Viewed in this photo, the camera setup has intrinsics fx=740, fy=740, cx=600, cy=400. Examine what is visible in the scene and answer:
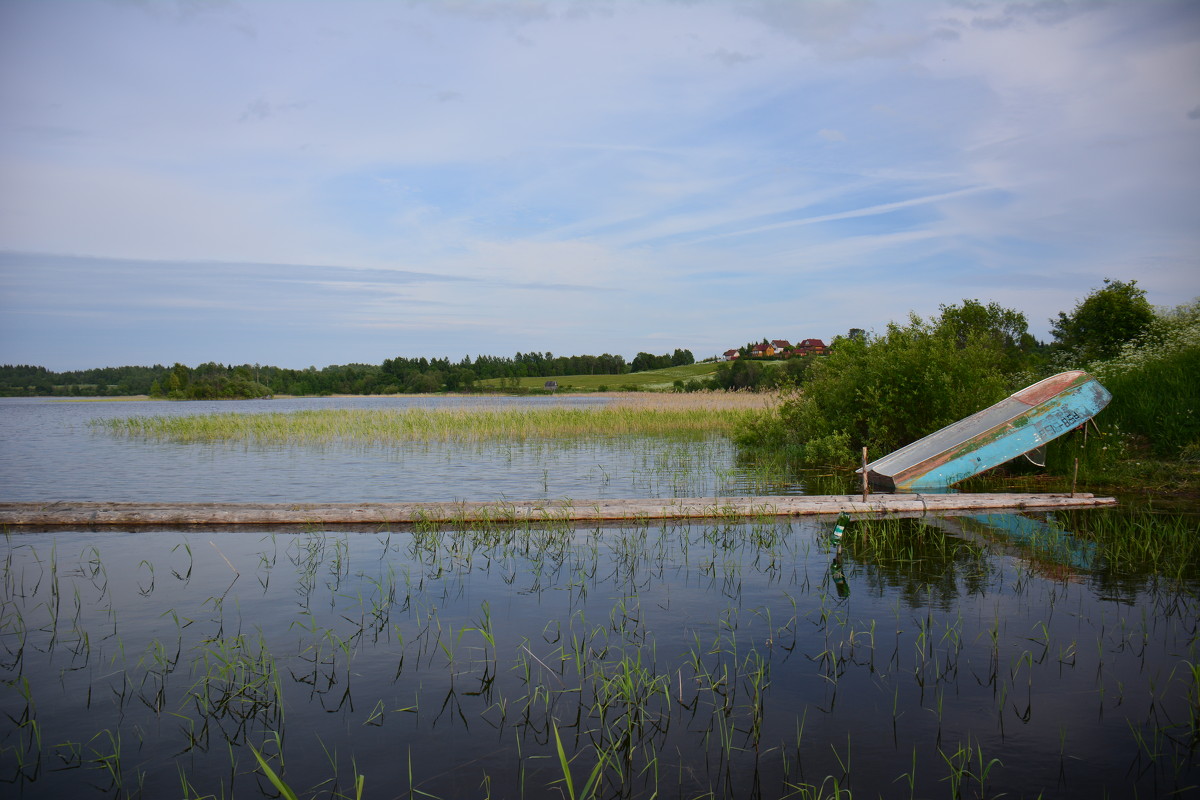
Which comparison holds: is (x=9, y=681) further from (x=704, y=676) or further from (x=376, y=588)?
(x=704, y=676)

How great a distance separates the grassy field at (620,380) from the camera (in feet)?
340

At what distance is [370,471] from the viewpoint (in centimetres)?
2150

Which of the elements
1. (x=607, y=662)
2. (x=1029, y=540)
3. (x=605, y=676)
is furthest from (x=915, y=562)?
(x=605, y=676)

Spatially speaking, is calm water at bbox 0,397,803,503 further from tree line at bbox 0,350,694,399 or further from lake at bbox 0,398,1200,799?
tree line at bbox 0,350,694,399

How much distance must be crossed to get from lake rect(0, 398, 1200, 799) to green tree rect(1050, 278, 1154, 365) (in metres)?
30.4

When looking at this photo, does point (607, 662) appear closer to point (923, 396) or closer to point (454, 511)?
point (454, 511)

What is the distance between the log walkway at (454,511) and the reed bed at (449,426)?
658 inches

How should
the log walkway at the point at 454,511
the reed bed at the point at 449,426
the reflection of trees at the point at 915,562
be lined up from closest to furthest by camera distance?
the reflection of trees at the point at 915,562 → the log walkway at the point at 454,511 → the reed bed at the point at 449,426

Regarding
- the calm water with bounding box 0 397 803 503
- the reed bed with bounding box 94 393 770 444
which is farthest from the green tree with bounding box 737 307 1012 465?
the reed bed with bounding box 94 393 770 444

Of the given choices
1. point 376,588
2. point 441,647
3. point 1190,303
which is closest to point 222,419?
point 376,588

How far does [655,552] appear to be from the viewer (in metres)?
11.0

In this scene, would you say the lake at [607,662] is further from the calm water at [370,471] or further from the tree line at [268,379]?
the tree line at [268,379]

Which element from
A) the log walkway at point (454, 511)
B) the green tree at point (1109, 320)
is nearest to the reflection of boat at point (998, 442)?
the log walkway at point (454, 511)

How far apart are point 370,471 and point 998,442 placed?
1620 cm
